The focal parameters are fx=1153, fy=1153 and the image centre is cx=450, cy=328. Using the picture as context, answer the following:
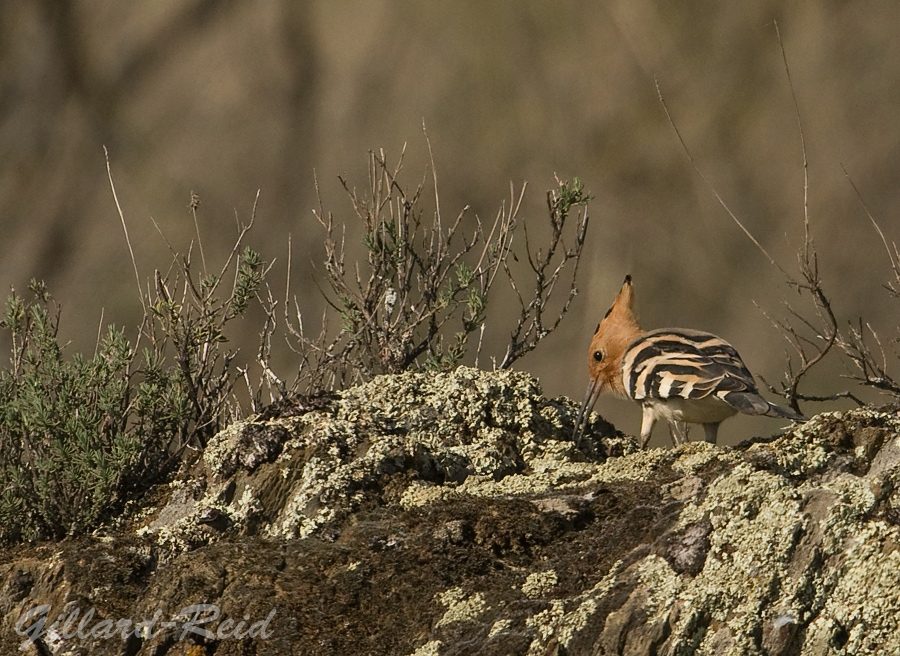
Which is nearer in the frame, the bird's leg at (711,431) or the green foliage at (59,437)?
the green foliage at (59,437)

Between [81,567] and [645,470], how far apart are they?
1.77 meters

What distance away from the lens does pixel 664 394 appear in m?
4.45

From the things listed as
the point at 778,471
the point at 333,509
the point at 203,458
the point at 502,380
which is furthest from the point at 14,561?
the point at 778,471

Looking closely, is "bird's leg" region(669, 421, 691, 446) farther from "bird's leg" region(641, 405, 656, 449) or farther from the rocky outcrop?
the rocky outcrop

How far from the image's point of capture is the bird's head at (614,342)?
4.84 metres

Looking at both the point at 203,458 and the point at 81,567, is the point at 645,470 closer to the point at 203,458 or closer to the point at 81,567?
the point at 203,458

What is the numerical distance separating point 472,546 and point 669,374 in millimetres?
1515

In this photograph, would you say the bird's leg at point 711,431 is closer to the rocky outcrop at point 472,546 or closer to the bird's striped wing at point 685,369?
the bird's striped wing at point 685,369

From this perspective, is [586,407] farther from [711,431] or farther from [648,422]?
[711,431]

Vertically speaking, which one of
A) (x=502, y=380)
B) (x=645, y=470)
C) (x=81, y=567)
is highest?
(x=502, y=380)

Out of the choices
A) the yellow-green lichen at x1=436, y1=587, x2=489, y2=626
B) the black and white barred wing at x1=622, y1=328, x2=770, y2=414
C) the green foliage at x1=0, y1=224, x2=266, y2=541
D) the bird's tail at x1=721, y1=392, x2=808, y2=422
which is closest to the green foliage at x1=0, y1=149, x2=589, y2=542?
the green foliage at x1=0, y1=224, x2=266, y2=541

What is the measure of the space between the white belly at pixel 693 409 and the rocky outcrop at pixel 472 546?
1.46ft

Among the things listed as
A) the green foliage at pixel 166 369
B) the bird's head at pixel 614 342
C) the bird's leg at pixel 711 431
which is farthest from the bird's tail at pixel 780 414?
the green foliage at pixel 166 369

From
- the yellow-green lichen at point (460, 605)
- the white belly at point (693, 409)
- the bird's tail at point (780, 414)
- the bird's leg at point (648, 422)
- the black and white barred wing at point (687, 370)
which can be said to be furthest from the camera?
the bird's leg at point (648, 422)
